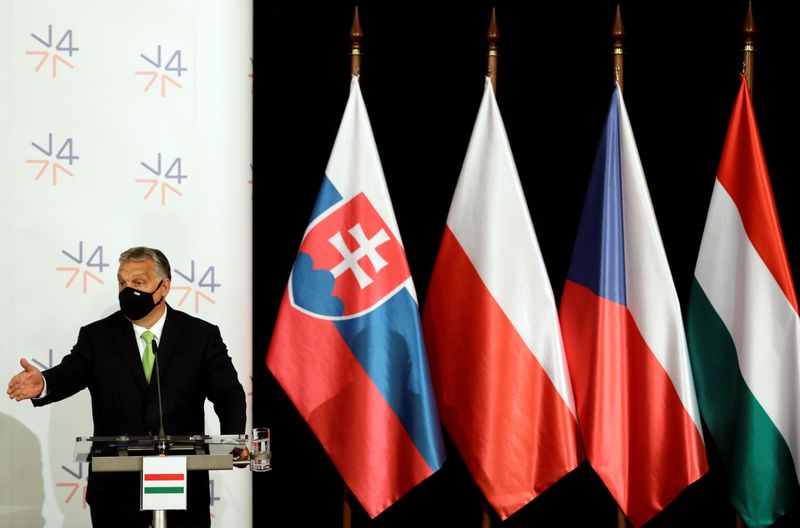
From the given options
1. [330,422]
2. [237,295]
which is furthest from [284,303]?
[330,422]

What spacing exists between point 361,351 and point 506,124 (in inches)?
51.1

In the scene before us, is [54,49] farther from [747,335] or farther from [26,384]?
[747,335]

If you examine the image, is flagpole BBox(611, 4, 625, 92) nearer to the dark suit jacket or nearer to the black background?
the black background

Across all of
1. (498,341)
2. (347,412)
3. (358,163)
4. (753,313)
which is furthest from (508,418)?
(358,163)

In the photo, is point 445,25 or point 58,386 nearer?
point 58,386

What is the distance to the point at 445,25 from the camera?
4.84 metres

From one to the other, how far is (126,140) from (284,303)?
3.26 ft

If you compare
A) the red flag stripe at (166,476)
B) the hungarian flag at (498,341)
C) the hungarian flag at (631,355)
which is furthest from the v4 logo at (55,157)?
the hungarian flag at (631,355)

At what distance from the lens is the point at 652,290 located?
4324mm

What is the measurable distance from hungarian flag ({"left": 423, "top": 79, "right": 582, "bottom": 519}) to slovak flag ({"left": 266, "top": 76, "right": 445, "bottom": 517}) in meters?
0.15

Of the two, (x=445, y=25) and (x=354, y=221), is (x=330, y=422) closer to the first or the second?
(x=354, y=221)

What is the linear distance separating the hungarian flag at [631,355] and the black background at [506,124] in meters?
0.46

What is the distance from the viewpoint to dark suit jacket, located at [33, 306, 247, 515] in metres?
3.50

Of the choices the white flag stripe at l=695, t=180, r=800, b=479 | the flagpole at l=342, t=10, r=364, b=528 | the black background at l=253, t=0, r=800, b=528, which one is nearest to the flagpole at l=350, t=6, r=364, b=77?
the flagpole at l=342, t=10, r=364, b=528
